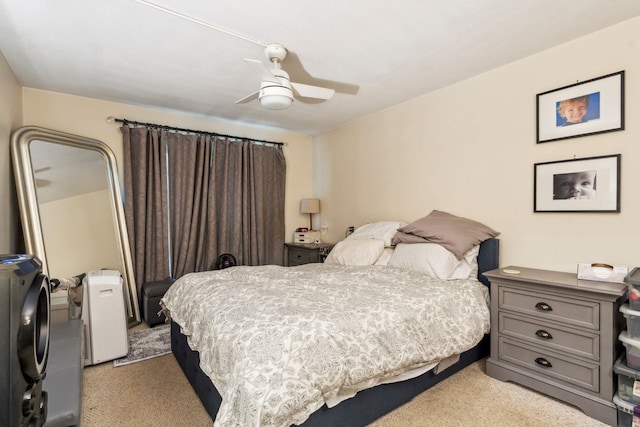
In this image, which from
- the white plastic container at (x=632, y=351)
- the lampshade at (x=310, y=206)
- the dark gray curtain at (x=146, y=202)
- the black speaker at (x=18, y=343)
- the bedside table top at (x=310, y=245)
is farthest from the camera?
the lampshade at (x=310, y=206)

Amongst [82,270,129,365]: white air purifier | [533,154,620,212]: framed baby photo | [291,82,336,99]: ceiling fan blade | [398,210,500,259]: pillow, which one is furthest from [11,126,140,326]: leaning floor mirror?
[533,154,620,212]: framed baby photo

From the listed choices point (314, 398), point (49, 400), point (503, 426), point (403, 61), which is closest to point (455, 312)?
point (503, 426)

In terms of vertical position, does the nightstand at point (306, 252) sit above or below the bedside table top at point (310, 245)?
below

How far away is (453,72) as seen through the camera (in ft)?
9.03

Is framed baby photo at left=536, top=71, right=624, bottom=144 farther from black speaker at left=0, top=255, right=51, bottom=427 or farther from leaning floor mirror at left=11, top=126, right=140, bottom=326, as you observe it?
leaning floor mirror at left=11, top=126, right=140, bottom=326

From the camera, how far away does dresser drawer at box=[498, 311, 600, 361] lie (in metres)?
1.86

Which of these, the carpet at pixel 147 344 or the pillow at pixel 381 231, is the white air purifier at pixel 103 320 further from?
the pillow at pixel 381 231

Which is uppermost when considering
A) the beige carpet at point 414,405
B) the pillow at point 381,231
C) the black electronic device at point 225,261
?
the pillow at point 381,231

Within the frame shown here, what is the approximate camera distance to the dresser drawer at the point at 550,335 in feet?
6.11

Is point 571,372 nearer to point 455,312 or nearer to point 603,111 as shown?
point 455,312

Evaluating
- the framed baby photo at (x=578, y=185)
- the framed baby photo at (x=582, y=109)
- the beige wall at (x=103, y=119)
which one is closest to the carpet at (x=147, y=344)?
the beige wall at (x=103, y=119)

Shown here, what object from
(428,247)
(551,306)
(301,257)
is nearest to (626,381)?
(551,306)

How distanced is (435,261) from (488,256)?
0.52 m

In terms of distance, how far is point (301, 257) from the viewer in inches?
169
